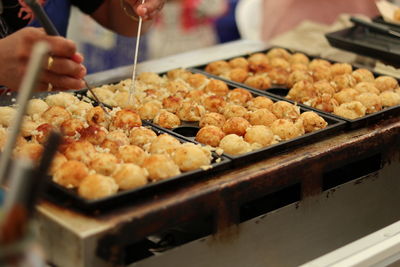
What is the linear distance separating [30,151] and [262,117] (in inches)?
27.8

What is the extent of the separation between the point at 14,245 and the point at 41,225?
0.56 meters

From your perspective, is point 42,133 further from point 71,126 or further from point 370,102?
point 370,102

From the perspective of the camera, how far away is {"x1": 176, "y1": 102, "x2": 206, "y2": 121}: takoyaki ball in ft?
6.59

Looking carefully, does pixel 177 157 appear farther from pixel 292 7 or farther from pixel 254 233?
pixel 292 7

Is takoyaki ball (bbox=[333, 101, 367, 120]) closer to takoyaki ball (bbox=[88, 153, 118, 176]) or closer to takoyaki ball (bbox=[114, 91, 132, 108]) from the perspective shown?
takoyaki ball (bbox=[114, 91, 132, 108])

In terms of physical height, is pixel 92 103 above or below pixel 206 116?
above

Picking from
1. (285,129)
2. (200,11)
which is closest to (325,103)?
(285,129)

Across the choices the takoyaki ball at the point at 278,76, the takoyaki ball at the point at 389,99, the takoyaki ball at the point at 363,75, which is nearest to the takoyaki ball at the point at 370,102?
the takoyaki ball at the point at 389,99

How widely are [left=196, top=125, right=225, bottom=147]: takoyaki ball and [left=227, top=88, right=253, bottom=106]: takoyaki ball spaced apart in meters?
0.34

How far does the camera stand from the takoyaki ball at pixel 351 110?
199 centimetres

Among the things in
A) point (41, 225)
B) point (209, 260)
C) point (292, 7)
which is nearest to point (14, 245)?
point (41, 225)

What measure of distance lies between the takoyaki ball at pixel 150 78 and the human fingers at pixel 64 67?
63cm

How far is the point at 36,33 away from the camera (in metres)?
1.67

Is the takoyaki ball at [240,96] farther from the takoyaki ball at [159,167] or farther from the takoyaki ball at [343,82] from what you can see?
the takoyaki ball at [159,167]
